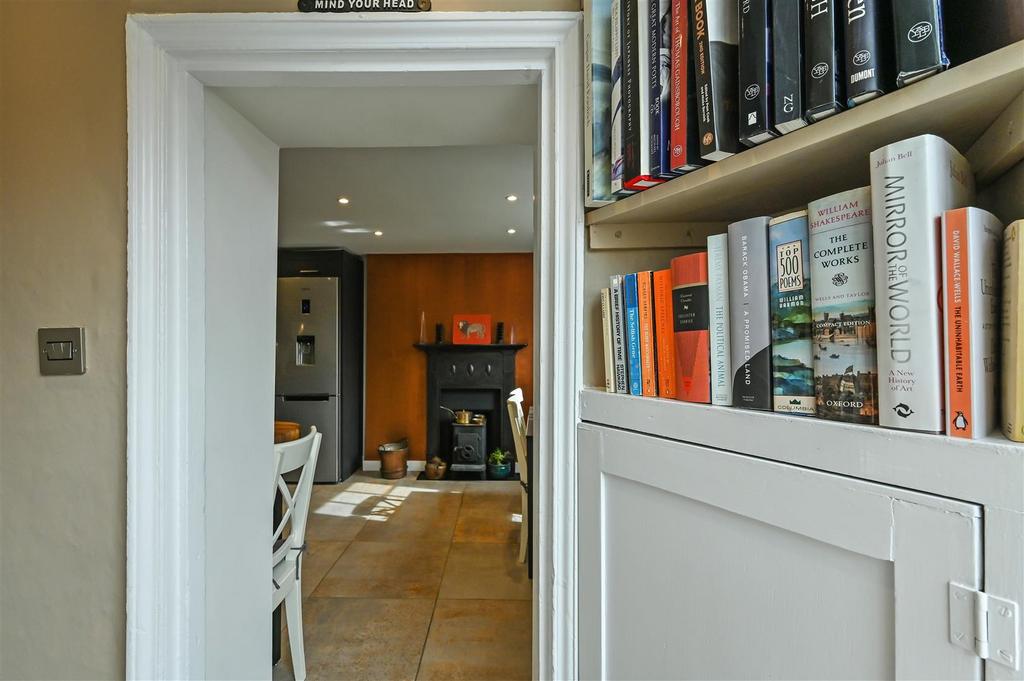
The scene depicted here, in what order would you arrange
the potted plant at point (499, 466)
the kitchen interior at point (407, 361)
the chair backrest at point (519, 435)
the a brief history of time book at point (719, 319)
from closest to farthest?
1. the a brief history of time book at point (719, 319)
2. the kitchen interior at point (407, 361)
3. the chair backrest at point (519, 435)
4. the potted plant at point (499, 466)

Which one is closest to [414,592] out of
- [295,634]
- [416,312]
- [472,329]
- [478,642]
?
[478,642]

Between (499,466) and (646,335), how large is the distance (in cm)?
461

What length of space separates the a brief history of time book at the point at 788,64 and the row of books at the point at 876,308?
0.10m

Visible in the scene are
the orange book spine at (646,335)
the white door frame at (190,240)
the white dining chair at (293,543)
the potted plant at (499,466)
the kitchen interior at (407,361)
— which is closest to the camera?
the orange book spine at (646,335)

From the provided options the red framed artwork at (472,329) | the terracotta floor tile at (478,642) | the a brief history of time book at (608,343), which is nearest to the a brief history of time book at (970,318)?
the a brief history of time book at (608,343)

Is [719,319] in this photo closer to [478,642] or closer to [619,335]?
[619,335]

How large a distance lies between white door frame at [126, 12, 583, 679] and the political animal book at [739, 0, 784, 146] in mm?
330

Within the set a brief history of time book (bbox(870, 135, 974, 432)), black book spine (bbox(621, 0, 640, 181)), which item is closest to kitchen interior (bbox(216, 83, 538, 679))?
black book spine (bbox(621, 0, 640, 181))

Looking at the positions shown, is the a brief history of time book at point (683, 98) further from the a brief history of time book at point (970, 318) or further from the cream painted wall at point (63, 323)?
the cream painted wall at point (63, 323)

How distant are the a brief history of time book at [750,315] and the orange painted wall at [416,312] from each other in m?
4.87

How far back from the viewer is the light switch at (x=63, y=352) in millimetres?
912

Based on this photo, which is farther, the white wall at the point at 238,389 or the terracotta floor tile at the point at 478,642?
the terracotta floor tile at the point at 478,642

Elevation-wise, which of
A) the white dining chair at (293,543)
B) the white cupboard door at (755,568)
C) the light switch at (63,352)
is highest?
the light switch at (63,352)

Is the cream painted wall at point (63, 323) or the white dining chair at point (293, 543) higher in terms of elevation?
the cream painted wall at point (63, 323)
